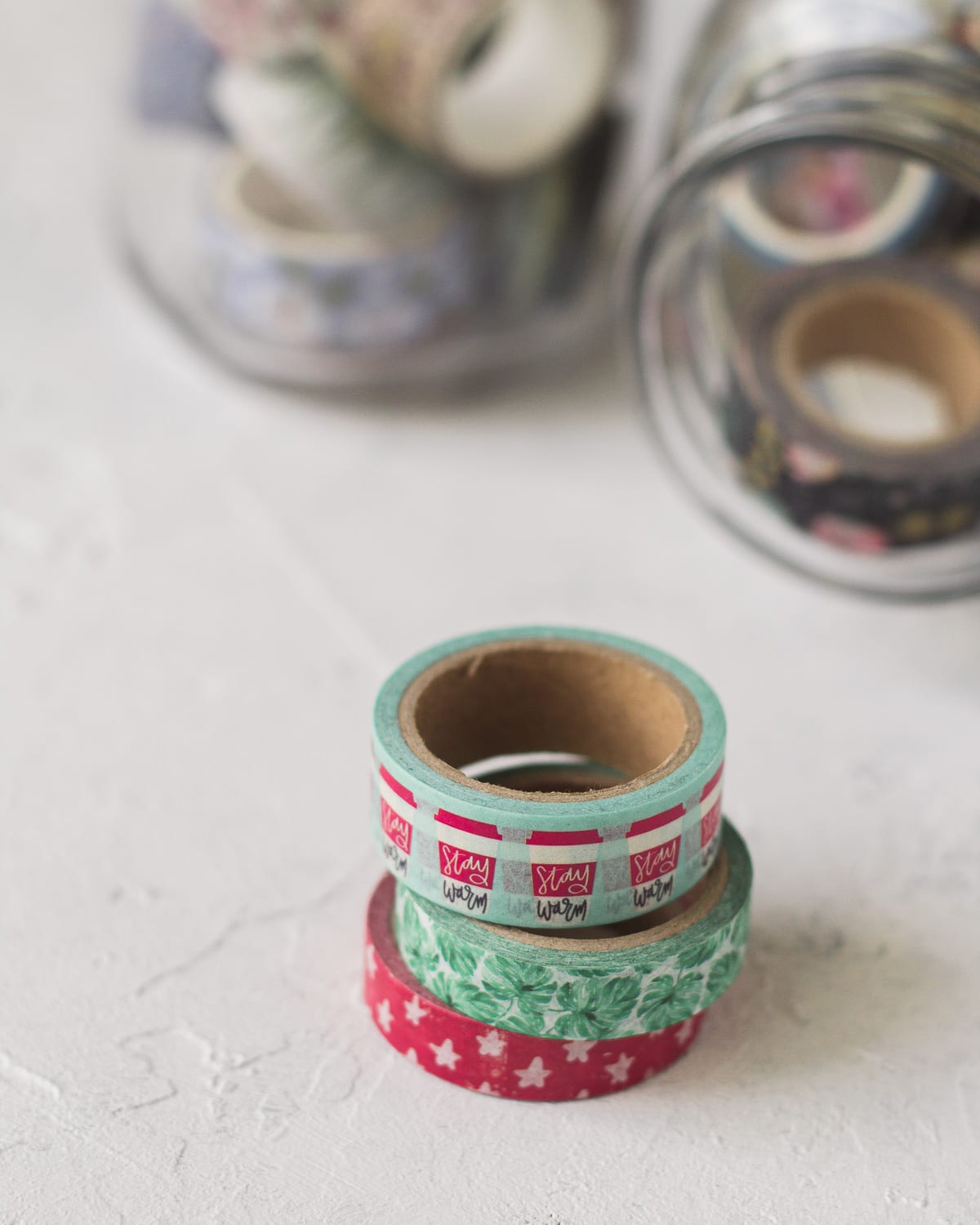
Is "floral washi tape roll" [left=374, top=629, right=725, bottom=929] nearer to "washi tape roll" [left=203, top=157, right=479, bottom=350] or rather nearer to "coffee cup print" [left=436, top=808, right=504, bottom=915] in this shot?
"coffee cup print" [left=436, top=808, right=504, bottom=915]

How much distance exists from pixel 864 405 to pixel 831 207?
0.39 ft

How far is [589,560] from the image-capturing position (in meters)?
0.81

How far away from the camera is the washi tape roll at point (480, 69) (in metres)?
0.84

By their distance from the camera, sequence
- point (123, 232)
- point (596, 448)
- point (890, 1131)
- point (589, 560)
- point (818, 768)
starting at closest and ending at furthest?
point (890, 1131), point (818, 768), point (589, 560), point (596, 448), point (123, 232)

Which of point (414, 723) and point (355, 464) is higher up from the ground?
point (414, 723)

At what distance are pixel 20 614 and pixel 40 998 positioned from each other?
0.90 feet

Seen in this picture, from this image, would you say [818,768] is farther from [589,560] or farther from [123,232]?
[123,232]

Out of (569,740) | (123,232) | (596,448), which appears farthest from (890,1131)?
(123,232)

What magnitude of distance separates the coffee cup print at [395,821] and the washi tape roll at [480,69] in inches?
20.3

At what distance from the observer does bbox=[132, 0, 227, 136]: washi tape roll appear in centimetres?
92

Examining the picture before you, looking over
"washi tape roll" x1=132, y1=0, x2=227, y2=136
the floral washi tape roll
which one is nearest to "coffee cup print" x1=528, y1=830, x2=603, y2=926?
the floral washi tape roll

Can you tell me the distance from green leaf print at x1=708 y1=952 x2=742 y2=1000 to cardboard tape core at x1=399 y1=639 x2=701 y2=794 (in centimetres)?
7

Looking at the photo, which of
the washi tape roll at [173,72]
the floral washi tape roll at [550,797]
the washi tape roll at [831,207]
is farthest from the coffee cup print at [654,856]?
the washi tape roll at [173,72]

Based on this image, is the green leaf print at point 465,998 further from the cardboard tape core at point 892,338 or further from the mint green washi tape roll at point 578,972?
the cardboard tape core at point 892,338
